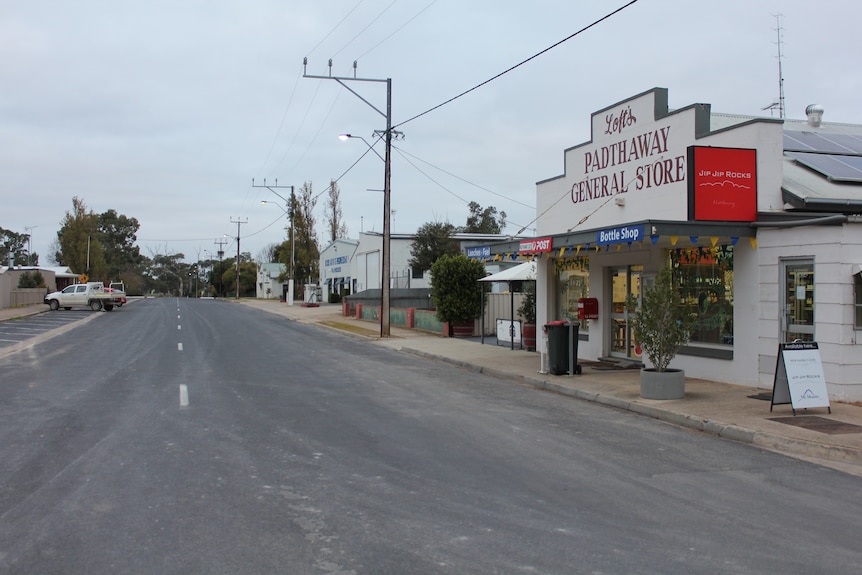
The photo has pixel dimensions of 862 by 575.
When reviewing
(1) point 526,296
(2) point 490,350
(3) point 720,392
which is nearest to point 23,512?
(3) point 720,392

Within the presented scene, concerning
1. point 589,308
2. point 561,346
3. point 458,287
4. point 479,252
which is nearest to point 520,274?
point 479,252

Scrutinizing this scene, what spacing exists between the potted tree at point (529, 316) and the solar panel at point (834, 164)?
8220mm

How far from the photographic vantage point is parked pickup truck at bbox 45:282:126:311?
4672 cm

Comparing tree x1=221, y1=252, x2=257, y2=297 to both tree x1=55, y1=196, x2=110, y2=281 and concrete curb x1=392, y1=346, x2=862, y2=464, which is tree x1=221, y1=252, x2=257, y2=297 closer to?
tree x1=55, y1=196, x2=110, y2=281

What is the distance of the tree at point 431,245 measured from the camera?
43469mm

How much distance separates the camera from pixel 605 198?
52.4ft

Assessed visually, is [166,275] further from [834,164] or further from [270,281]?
[834,164]

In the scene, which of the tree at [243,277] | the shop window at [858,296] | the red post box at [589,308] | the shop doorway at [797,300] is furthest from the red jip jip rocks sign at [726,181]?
the tree at [243,277]

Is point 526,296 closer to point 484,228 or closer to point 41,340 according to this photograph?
point 41,340

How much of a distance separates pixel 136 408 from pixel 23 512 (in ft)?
16.2

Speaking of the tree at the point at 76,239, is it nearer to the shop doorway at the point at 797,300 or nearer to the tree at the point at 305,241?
the tree at the point at 305,241

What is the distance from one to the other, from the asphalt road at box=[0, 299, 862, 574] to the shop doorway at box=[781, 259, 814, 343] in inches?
140

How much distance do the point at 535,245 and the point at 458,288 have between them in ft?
29.5

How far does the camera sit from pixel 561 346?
14.6 meters
